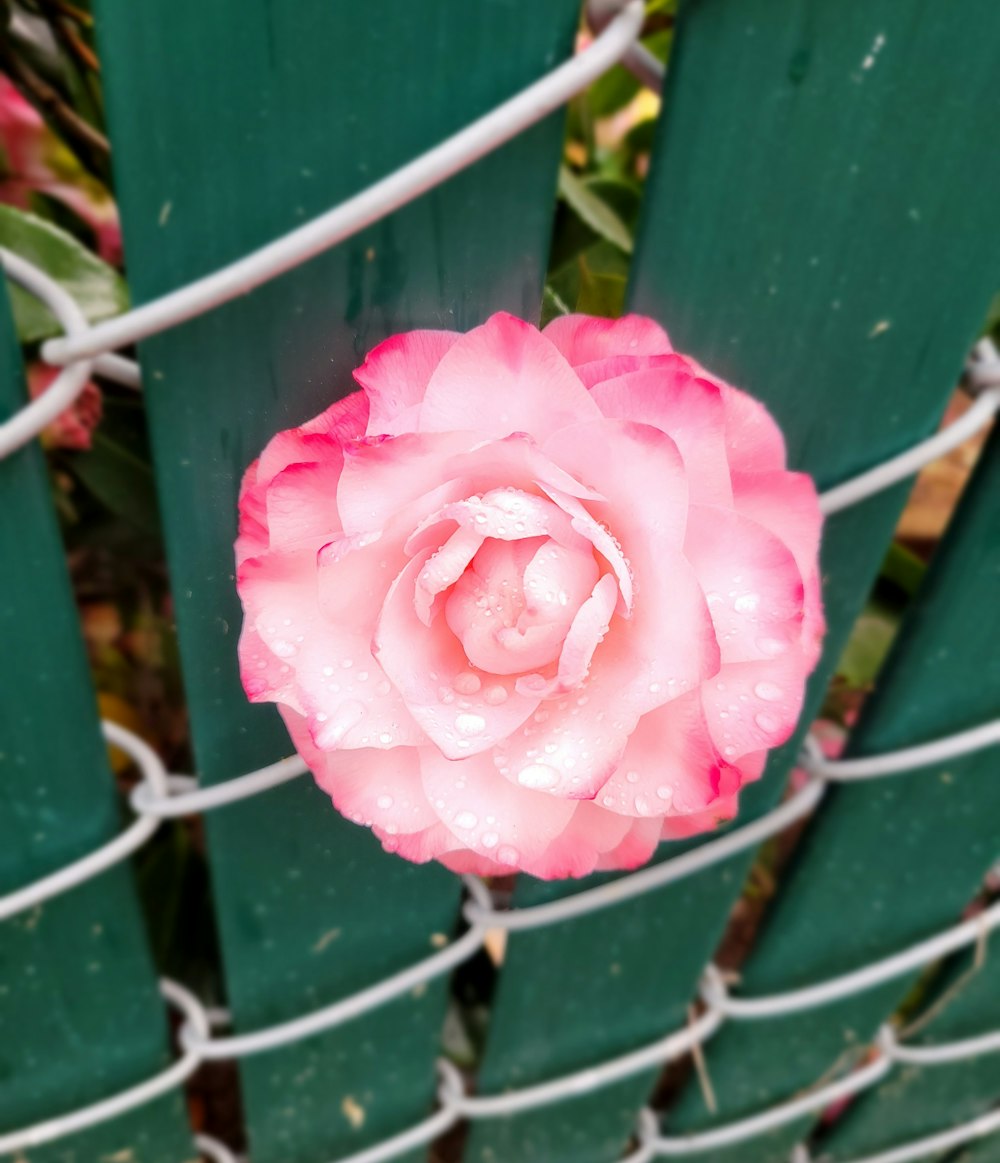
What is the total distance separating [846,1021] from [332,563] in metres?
0.59

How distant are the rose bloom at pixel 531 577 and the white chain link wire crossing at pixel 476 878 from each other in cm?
4

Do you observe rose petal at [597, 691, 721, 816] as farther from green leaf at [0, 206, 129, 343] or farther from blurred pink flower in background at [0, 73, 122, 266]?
blurred pink flower in background at [0, 73, 122, 266]

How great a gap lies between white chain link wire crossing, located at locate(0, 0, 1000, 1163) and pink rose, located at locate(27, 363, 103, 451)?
0.21 ft

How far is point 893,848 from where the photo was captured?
→ 51 centimetres

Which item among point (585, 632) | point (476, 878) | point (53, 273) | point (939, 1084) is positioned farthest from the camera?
point (939, 1084)

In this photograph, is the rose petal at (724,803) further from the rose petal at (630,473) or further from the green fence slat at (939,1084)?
the green fence slat at (939,1084)

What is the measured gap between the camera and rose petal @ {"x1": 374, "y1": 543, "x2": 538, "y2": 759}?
209mm

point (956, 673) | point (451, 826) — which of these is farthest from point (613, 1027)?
point (451, 826)

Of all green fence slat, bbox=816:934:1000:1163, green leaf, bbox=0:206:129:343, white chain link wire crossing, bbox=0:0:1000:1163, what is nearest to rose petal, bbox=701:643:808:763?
white chain link wire crossing, bbox=0:0:1000:1163

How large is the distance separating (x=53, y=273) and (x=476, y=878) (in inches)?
11.6

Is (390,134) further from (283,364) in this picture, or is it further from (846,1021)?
(846,1021)

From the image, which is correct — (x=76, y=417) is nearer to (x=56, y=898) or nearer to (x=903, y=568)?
(x=56, y=898)

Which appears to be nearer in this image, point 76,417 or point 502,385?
point 502,385

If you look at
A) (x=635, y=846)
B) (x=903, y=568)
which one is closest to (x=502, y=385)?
(x=635, y=846)
